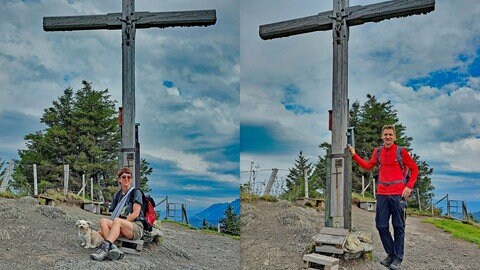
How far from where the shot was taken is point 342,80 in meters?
4.46

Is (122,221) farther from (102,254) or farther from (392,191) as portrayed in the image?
(392,191)

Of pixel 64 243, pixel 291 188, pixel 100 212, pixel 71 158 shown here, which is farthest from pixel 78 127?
pixel 64 243

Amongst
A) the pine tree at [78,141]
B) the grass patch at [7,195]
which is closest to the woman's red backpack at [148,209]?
the grass patch at [7,195]

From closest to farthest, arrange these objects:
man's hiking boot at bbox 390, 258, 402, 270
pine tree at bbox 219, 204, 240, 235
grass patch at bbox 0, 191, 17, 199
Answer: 1. man's hiking boot at bbox 390, 258, 402, 270
2. grass patch at bbox 0, 191, 17, 199
3. pine tree at bbox 219, 204, 240, 235

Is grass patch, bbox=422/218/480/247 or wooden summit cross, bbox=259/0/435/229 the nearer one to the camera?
wooden summit cross, bbox=259/0/435/229

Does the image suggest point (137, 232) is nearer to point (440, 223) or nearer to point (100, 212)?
point (440, 223)

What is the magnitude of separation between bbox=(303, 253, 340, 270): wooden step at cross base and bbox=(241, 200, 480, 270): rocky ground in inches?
7.1

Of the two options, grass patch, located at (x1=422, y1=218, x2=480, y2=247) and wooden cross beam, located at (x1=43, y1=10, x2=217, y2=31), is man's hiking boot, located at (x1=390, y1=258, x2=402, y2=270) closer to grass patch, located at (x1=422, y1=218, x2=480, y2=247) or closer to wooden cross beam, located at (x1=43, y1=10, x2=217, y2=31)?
wooden cross beam, located at (x1=43, y1=10, x2=217, y2=31)

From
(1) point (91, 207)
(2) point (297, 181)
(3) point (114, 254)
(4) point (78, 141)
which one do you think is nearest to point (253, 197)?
(2) point (297, 181)

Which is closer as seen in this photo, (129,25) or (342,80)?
(342,80)

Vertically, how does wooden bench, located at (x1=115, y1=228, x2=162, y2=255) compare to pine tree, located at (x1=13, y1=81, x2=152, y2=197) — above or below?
below

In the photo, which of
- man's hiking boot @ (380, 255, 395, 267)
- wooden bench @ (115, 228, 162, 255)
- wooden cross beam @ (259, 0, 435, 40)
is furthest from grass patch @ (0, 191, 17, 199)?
man's hiking boot @ (380, 255, 395, 267)

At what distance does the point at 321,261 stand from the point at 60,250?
7.71ft

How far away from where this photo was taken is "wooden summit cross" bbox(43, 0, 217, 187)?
4926 millimetres
